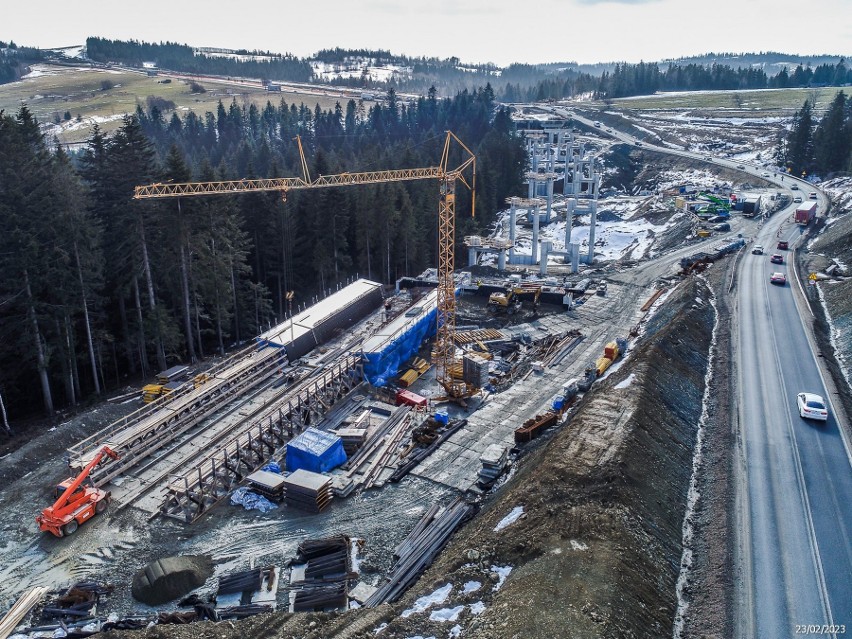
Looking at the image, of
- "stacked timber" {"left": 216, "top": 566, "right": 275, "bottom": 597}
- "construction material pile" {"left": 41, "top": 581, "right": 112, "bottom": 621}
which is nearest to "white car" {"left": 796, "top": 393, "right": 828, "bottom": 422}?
"stacked timber" {"left": 216, "top": 566, "right": 275, "bottom": 597}

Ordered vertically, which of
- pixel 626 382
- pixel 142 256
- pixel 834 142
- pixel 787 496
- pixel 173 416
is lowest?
pixel 173 416

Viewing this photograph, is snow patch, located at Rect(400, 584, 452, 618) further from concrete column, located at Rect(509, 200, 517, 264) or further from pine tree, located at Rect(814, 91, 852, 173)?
pine tree, located at Rect(814, 91, 852, 173)

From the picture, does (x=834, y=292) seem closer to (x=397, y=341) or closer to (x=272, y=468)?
(x=397, y=341)

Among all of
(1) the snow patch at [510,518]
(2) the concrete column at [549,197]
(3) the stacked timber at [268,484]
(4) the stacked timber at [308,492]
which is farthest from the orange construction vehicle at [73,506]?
(2) the concrete column at [549,197]

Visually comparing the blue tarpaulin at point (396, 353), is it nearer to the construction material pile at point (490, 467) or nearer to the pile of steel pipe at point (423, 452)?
the pile of steel pipe at point (423, 452)

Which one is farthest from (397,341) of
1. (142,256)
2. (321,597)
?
(321,597)
